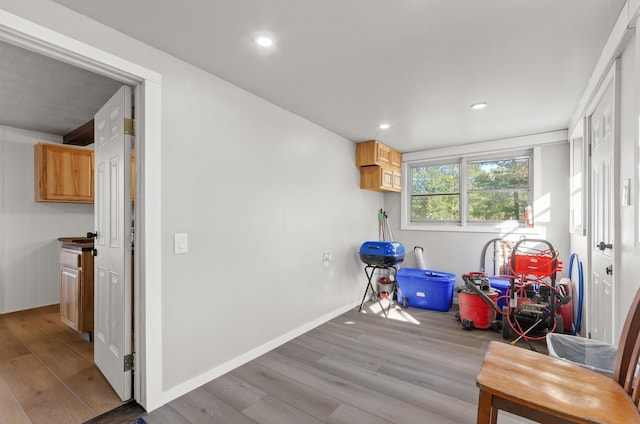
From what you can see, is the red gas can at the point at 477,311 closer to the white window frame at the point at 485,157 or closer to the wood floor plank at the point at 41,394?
the white window frame at the point at 485,157

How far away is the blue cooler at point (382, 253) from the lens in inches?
158

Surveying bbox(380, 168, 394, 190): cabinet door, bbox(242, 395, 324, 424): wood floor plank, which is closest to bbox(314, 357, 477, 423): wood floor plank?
bbox(242, 395, 324, 424): wood floor plank

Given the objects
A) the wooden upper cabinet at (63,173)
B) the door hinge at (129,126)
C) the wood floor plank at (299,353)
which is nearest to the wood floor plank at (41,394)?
the wood floor plank at (299,353)

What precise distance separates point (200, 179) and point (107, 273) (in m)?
1.03

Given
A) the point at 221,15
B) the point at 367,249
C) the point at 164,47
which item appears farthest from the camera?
the point at 367,249

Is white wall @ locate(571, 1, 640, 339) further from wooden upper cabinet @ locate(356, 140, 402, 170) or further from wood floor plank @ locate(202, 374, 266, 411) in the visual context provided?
wooden upper cabinet @ locate(356, 140, 402, 170)

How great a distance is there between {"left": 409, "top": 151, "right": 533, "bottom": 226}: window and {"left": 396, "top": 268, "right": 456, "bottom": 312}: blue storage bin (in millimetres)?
1026

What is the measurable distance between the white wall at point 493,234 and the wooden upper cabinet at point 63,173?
4656mm

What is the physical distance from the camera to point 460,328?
3457mm

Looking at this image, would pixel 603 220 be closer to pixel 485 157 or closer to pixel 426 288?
pixel 426 288

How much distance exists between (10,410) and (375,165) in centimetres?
429

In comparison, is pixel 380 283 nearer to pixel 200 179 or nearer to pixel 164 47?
pixel 200 179

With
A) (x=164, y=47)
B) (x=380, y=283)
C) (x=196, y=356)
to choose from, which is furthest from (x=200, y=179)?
(x=380, y=283)

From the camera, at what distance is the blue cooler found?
13.1ft
